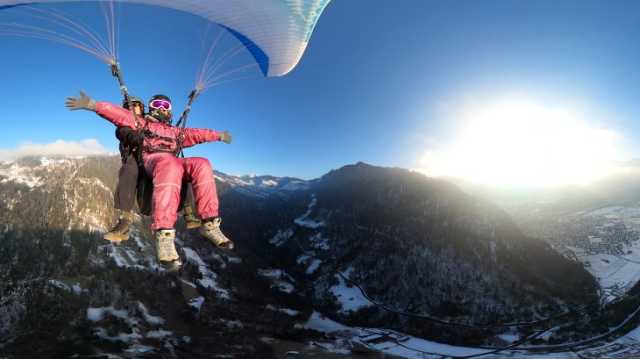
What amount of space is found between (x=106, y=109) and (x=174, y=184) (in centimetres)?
265

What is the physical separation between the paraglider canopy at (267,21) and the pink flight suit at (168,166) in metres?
3.14

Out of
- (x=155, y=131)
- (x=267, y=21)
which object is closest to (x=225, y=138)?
(x=155, y=131)

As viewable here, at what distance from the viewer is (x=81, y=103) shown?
10.3 metres

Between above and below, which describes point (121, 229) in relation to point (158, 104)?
below

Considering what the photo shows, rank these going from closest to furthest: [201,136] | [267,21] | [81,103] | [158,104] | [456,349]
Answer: [81,103] < [158,104] < [201,136] < [267,21] < [456,349]

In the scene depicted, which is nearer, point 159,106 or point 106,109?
point 106,109

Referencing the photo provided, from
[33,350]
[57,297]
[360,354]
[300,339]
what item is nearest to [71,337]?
[33,350]

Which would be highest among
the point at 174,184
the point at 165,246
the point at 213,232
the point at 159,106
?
the point at 159,106

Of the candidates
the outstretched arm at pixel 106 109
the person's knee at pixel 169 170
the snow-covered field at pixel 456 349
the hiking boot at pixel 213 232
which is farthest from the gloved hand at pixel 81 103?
the snow-covered field at pixel 456 349

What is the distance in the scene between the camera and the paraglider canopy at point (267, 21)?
12.8 m

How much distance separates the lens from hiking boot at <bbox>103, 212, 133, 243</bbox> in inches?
436

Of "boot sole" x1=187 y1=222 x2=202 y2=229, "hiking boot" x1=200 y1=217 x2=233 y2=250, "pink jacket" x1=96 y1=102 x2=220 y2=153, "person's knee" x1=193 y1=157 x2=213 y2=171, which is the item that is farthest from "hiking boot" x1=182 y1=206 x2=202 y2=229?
"pink jacket" x1=96 y1=102 x2=220 y2=153

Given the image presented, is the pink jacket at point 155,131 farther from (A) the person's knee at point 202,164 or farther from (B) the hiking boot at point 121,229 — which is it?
(B) the hiking boot at point 121,229

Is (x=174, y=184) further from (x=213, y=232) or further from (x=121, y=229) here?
(x=121, y=229)
